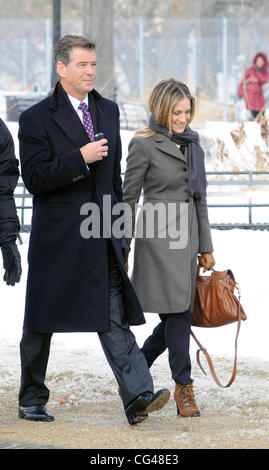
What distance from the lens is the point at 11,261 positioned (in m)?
6.02

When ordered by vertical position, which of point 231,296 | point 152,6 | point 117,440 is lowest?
point 117,440

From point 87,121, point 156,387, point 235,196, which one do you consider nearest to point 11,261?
point 87,121

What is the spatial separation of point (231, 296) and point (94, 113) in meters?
1.14

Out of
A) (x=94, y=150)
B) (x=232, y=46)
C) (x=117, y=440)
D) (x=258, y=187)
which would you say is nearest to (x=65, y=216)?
(x=94, y=150)

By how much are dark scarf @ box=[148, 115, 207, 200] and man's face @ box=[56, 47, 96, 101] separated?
0.46m

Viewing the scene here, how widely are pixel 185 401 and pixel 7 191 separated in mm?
1343

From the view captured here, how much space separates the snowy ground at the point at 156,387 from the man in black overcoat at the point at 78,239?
0.28 meters

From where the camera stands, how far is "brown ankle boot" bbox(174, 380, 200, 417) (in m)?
6.11

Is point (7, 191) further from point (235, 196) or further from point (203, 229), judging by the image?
point (235, 196)

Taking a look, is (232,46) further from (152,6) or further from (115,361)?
(115,361)

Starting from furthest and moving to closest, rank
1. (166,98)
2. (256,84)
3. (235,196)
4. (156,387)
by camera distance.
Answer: (256,84), (235,196), (156,387), (166,98)

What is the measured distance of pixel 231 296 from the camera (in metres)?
6.20

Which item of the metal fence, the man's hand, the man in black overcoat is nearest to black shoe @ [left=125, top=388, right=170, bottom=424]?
the man in black overcoat

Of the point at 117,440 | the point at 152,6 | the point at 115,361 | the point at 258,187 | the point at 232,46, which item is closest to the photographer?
the point at 117,440
